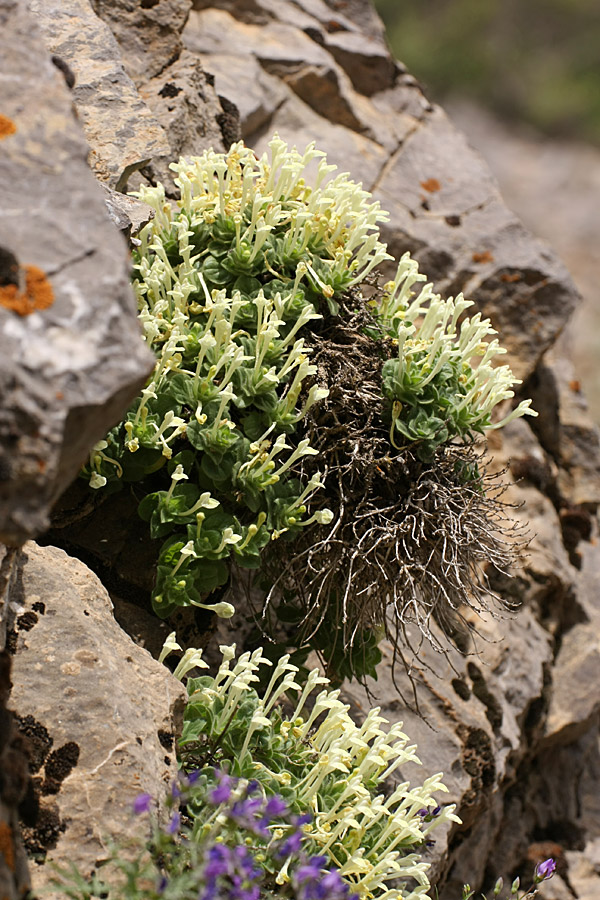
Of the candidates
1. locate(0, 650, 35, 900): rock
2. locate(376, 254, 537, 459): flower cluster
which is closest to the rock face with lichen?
locate(0, 650, 35, 900): rock

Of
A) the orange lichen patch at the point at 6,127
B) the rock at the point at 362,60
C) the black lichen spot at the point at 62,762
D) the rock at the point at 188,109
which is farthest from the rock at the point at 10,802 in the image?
the rock at the point at 362,60

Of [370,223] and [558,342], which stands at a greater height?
[370,223]

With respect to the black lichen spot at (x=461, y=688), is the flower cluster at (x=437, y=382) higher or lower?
higher

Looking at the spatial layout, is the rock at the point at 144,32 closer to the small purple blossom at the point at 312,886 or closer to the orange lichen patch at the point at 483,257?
the orange lichen patch at the point at 483,257

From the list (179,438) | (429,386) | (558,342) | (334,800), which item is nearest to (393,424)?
(429,386)

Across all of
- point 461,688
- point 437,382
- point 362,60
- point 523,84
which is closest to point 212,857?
point 437,382

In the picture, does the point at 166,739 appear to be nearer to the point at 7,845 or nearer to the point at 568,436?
the point at 7,845

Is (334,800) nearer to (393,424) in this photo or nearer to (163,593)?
(163,593)
